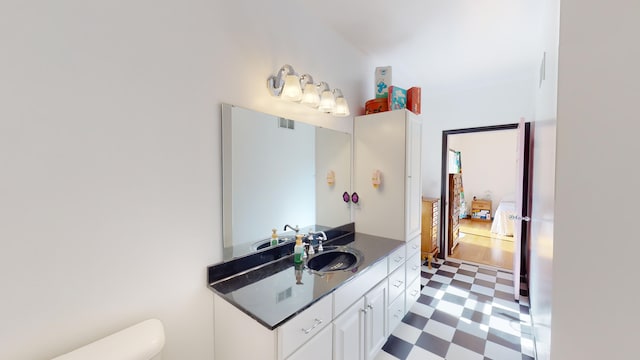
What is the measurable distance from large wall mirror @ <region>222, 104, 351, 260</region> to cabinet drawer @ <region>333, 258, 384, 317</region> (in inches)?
22.0

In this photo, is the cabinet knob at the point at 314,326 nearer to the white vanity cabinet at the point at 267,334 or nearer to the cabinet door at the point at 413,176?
the white vanity cabinet at the point at 267,334

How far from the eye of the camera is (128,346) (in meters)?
0.80

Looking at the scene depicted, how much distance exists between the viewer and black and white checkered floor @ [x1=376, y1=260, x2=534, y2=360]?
168 centimetres

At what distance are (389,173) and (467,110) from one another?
79.9 inches

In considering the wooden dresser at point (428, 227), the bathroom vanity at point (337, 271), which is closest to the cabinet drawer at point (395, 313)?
the bathroom vanity at point (337, 271)

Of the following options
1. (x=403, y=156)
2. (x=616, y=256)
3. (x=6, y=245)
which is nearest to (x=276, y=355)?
(x=6, y=245)

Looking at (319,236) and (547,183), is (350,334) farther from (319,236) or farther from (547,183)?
(547,183)

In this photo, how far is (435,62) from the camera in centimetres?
240

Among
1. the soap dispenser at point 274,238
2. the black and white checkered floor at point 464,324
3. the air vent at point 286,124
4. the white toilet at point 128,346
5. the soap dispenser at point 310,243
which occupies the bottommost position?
the black and white checkered floor at point 464,324

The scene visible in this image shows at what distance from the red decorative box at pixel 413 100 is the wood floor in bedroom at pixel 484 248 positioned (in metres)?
2.53

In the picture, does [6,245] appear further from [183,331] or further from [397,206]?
[397,206]

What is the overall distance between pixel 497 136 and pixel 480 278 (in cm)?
460

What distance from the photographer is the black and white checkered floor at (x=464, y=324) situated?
1.68 meters

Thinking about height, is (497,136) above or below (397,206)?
above
